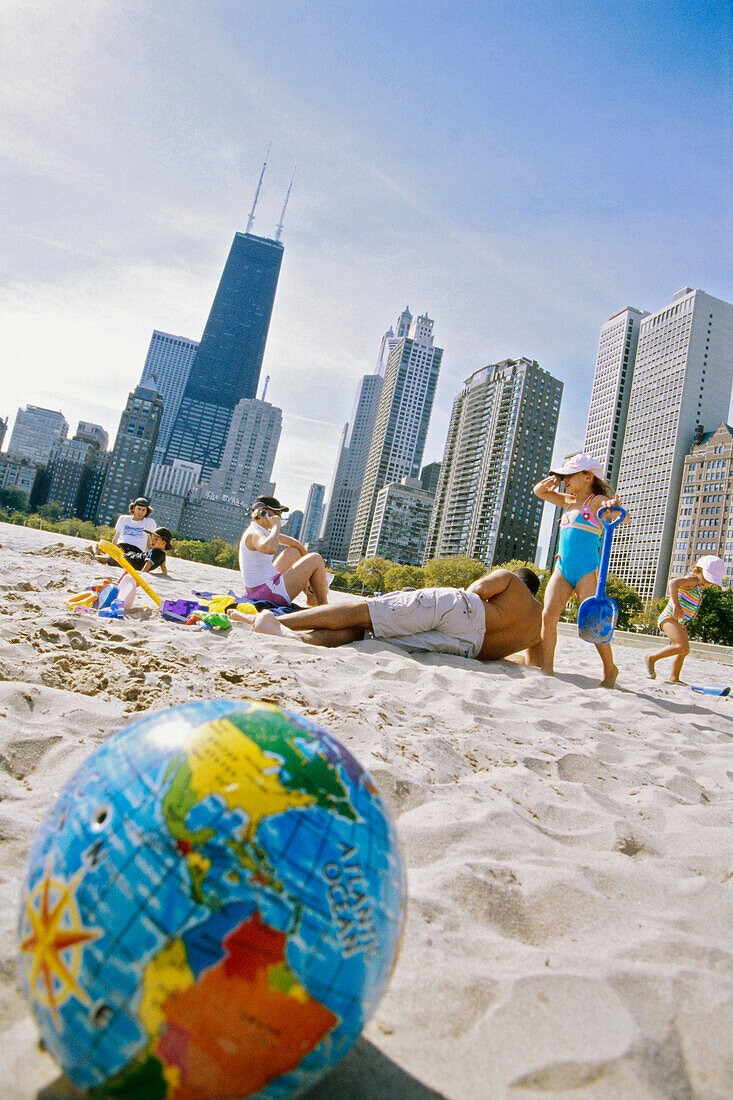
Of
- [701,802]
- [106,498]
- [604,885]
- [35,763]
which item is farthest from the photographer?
[106,498]

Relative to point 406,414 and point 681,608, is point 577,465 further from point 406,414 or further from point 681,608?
point 406,414

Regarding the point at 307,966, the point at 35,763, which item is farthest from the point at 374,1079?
the point at 35,763

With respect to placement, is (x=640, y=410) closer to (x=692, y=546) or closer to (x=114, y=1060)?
(x=692, y=546)

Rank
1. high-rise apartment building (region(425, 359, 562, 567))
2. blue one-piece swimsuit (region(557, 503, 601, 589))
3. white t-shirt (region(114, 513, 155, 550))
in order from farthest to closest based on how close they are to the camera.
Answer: high-rise apartment building (region(425, 359, 562, 567)), white t-shirt (region(114, 513, 155, 550)), blue one-piece swimsuit (region(557, 503, 601, 589))

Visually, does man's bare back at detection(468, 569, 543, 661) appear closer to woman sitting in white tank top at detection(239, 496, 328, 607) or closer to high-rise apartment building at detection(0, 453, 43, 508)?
woman sitting in white tank top at detection(239, 496, 328, 607)

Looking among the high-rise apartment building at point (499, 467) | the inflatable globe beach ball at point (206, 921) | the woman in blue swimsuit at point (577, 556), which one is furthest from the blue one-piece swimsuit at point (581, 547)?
the high-rise apartment building at point (499, 467)

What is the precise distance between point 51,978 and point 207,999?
0.31 meters

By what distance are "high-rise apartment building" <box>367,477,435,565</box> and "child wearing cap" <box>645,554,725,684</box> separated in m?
133

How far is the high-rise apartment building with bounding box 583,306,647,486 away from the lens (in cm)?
14150

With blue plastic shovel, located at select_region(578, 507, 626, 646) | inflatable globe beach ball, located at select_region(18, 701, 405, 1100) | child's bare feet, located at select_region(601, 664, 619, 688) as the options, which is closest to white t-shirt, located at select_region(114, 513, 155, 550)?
blue plastic shovel, located at select_region(578, 507, 626, 646)

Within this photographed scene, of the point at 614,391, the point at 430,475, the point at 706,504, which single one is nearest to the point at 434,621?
the point at 706,504

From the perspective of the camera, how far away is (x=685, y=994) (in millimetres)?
1641

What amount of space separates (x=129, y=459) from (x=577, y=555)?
6493 inches

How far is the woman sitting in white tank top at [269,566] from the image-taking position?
6.89 m
